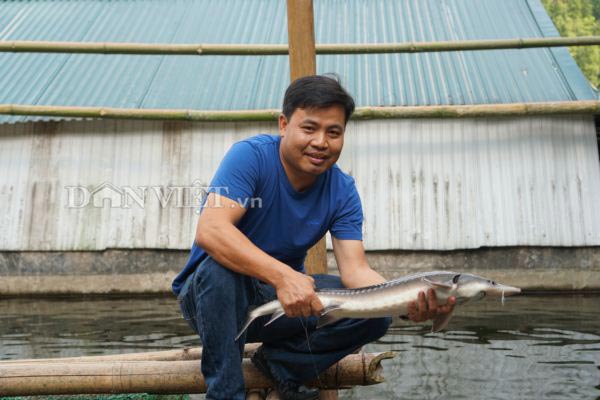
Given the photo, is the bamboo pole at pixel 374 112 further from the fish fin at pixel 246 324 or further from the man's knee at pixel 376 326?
the fish fin at pixel 246 324

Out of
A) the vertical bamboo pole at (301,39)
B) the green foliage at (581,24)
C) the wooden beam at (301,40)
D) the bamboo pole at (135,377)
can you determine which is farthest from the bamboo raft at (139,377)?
the green foliage at (581,24)

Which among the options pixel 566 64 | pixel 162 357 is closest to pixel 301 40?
pixel 162 357

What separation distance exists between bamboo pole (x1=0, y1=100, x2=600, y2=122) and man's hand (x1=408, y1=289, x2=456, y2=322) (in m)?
5.56

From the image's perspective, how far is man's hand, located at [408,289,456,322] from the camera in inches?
109

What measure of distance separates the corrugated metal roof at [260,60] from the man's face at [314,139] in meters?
6.56

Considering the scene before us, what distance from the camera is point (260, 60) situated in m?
10.8

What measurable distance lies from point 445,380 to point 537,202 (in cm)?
510

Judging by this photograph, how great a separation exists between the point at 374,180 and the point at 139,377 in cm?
656

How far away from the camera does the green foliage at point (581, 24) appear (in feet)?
117

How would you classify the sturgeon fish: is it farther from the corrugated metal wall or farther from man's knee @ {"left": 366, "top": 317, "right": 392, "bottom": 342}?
the corrugated metal wall

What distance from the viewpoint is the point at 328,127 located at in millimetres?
3086

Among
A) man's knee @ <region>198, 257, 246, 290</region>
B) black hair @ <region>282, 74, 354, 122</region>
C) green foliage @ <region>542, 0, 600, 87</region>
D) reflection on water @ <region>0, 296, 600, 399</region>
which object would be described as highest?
green foliage @ <region>542, 0, 600, 87</region>

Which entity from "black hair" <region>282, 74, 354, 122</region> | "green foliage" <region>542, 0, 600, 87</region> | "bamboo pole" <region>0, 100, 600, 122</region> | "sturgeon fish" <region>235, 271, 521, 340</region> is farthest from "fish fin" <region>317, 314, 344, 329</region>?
"green foliage" <region>542, 0, 600, 87</region>

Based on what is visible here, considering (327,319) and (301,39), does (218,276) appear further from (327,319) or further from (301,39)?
(301,39)
